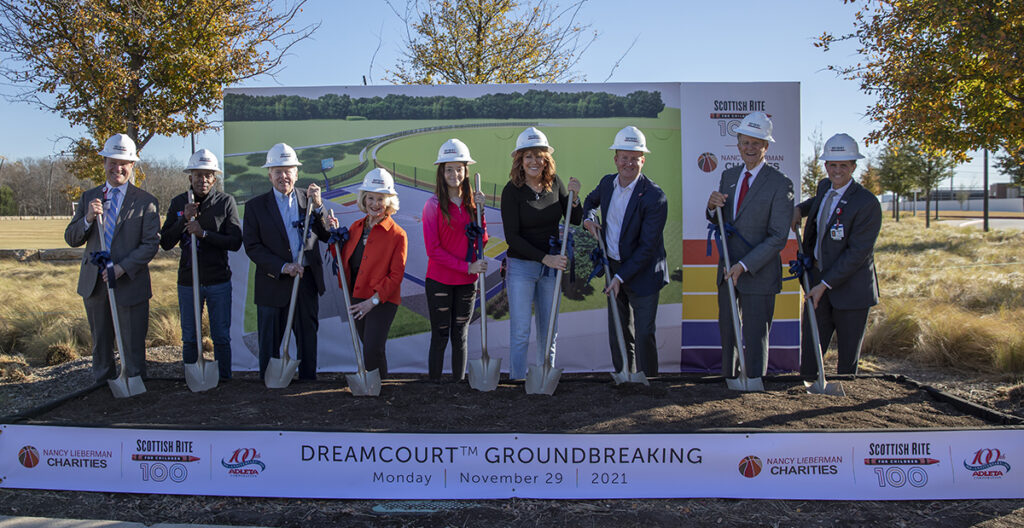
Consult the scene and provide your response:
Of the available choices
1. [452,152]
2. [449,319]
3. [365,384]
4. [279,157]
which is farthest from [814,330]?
[279,157]

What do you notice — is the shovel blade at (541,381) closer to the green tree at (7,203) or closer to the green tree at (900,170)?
the green tree at (900,170)

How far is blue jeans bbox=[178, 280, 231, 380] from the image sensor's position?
5344mm

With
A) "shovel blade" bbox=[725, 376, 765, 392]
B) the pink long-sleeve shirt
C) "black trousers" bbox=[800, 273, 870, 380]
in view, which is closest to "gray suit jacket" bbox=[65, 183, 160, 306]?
the pink long-sleeve shirt

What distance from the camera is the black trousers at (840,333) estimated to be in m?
4.67

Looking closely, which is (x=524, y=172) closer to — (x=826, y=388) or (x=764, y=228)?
(x=764, y=228)

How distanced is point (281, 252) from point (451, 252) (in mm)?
1199

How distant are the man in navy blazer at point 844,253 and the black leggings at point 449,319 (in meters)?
2.23

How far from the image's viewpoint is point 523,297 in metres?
4.89

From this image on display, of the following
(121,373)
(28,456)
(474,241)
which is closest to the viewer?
(28,456)

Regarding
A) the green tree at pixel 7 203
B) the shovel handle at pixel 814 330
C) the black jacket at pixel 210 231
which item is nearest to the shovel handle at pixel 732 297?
the shovel handle at pixel 814 330

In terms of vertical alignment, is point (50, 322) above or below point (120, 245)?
below

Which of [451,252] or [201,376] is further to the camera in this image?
[451,252]

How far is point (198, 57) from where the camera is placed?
8.23 metres

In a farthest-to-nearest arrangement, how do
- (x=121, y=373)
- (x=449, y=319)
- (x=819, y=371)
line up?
(x=449, y=319) → (x=121, y=373) → (x=819, y=371)
